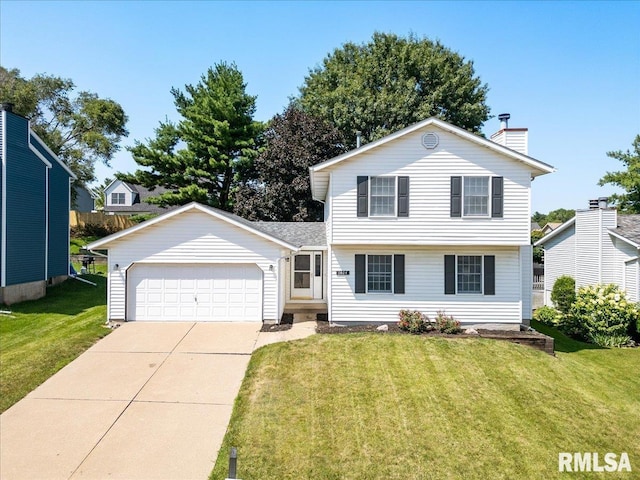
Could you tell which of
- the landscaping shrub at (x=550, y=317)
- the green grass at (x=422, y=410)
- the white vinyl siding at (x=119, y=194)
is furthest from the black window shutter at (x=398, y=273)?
the white vinyl siding at (x=119, y=194)

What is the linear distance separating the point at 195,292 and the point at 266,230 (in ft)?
13.4

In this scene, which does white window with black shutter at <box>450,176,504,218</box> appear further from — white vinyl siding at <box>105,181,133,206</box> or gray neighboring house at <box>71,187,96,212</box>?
gray neighboring house at <box>71,187,96,212</box>

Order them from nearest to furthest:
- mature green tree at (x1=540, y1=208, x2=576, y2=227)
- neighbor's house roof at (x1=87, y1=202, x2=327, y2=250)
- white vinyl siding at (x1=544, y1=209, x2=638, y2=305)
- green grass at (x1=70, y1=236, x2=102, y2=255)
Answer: neighbor's house roof at (x1=87, y1=202, x2=327, y2=250)
white vinyl siding at (x1=544, y1=209, x2=638, y2=305)
green grass at (x1=70, y1=236, x2=102, y2=255)
mature green tree at (x1=540, y1=208, x2=576, y2=227)

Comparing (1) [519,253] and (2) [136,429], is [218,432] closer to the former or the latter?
(2) [136,429]

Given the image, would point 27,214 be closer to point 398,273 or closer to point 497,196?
point 398,273

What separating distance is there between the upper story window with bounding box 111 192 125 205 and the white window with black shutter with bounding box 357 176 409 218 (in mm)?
37594

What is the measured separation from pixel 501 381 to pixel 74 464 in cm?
915

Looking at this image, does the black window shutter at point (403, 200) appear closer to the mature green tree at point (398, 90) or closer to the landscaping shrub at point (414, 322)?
the landscaping shrub at point (414, 322)

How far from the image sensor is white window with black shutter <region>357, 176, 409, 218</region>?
1273cm

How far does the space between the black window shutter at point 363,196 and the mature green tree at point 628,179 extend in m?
26.3

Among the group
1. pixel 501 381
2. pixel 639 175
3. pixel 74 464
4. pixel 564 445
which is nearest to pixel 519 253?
pixel 501 381

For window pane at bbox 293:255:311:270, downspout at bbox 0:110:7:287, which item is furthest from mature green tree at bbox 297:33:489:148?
→ downspout at bbox 0:110:7:287

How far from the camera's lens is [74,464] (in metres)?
6.39

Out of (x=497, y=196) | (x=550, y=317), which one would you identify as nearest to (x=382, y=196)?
(x=497, y=196)
